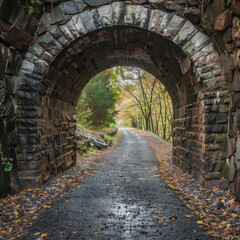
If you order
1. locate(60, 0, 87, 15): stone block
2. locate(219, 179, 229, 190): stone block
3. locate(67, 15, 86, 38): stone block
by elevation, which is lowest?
locate(219, 179, 229, 190): stone block

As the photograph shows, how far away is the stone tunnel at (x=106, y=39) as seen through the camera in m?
4.46

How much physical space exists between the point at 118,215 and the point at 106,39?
4319 mm

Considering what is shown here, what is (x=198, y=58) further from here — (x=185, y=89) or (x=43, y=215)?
(x=43, y=215)

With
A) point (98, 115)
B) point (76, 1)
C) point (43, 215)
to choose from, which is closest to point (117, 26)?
point (76, 1)

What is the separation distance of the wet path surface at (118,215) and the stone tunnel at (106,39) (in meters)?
1.21

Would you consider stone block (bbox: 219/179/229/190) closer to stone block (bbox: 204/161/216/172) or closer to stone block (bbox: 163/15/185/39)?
stone block (bbox: 204/161/216/172)

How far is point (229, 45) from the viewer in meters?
4.25

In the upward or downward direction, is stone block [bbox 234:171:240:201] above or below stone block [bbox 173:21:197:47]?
below

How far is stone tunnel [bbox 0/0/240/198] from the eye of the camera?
4.46 meters

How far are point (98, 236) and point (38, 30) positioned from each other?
4.45 meters

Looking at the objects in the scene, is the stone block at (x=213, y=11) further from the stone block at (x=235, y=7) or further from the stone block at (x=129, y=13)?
the stone block at (x=129, y=13)

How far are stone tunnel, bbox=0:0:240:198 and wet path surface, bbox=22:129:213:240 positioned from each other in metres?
1.21

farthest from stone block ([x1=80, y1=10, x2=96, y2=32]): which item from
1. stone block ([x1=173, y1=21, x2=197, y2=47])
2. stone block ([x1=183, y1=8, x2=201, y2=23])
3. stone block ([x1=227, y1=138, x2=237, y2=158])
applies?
stone block ([x1=227, y1=138, x2=237, y2=158])

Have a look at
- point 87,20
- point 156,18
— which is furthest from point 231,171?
point 87,20
